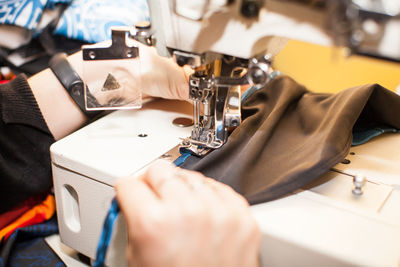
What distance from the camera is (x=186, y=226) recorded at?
47cm

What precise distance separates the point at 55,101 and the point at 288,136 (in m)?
0.47

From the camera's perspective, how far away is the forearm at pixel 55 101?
822 millimetres

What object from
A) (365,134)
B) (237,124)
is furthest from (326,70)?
(237,124)

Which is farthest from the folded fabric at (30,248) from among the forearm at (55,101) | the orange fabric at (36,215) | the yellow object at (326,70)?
the yellow object at (326,70)

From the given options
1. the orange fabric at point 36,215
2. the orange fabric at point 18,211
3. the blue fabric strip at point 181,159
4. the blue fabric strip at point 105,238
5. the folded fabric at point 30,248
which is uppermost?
the blue fabric strip at point 181,159

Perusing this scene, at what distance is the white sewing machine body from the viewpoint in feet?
1.73

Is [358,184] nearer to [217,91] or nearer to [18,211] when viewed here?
[217,91]

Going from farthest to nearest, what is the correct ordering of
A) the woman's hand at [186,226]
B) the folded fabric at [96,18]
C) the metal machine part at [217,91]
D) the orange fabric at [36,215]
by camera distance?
the folded fabric at [96,18], the orange fabric at [36,215], the metal machine part at [217,91], the woman's hand at [186,226]

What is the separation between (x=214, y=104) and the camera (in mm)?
685

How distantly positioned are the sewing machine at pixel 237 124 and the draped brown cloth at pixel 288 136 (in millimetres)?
30

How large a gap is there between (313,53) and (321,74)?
72 millimetres

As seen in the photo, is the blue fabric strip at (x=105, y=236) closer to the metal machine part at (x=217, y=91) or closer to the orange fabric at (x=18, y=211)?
the metal machine part at (x=217, y=91)

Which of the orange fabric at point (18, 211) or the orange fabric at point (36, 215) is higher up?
the orange fabric at point (18, 211)

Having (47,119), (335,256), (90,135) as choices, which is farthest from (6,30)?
(335,256)
